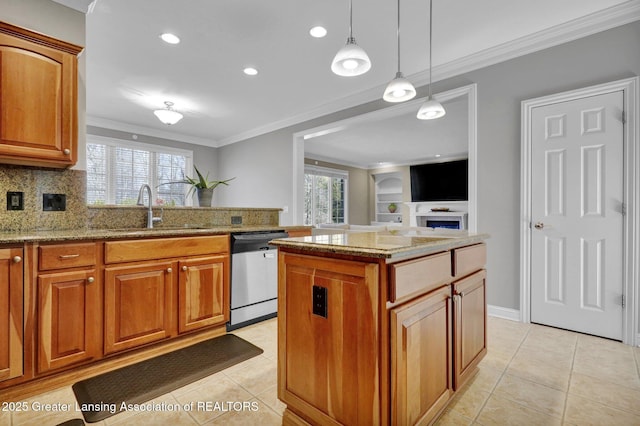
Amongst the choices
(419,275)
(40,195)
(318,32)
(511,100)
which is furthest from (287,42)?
(419,275)

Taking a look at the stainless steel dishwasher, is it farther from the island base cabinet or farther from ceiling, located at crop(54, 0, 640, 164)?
ceiling, located at crop(54, 0, 640, 164)

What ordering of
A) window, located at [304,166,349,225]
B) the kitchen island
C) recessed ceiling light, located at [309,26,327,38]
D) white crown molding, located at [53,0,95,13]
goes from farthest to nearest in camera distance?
window, located at [304,166,349,225]
recessed ceiling light, located at [309,26,327,38]
white crown molding, located at [53,0,95,13]
the kitchen island

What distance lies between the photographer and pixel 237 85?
4223 millimetres

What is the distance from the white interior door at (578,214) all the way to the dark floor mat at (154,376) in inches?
104

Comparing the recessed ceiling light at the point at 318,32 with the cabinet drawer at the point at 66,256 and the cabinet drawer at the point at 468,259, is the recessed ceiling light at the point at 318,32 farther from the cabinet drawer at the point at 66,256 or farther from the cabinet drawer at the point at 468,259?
the cabinet drawer at the point at 66,256

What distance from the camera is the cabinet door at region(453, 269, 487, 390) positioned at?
1611 millimetres

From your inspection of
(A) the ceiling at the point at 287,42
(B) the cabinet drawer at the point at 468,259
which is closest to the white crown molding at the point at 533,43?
(A) the ceiling at the point at 287,42

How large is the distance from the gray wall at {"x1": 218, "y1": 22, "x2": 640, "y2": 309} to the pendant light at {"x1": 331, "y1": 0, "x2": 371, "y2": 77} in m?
1.87

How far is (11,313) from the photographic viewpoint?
1682 millimetres

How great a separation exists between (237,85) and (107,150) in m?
3.24

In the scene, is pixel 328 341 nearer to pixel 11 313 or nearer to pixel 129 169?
pixel 11 313

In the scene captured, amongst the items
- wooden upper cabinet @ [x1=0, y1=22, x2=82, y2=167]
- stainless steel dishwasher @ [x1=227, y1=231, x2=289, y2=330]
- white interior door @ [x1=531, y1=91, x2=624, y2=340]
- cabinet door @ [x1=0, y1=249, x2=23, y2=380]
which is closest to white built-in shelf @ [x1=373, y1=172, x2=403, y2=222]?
white interior door @ [x1=531, y1=91, x2=624, y2=340]

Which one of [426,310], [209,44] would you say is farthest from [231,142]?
[426,310]

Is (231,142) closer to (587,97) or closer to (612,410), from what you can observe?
(587,97)
